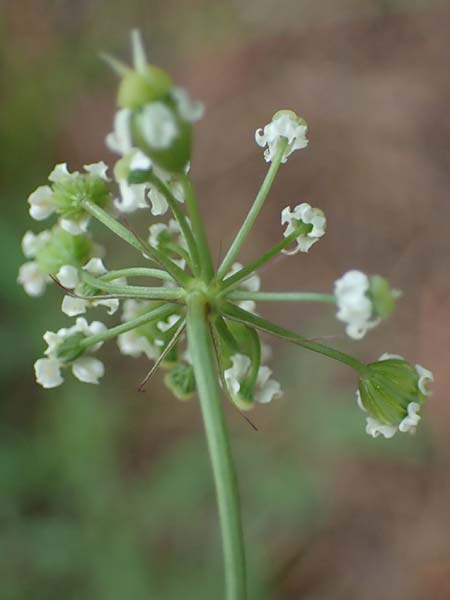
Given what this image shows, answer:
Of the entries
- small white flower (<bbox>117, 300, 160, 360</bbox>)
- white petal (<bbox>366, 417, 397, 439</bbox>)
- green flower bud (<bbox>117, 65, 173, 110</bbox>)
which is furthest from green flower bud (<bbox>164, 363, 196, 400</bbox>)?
green flower bud (<bbox>117, 65, 173, 110</bbox>)

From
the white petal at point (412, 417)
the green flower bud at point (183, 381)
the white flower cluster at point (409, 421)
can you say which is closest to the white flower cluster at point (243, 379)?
the green flower bud at point (183, 381)

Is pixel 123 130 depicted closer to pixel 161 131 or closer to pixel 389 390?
pixel 161 131

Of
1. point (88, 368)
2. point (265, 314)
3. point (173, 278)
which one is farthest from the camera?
point (265, 314)

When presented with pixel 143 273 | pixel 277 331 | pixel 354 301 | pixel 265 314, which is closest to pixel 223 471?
pixel 277 331

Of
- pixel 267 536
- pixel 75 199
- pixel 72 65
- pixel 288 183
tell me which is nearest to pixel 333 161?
pixel 288 183

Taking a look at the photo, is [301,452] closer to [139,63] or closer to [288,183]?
[288,183]
